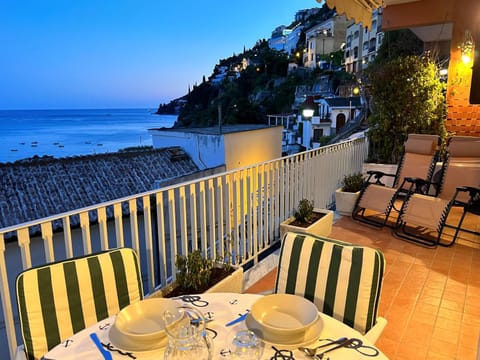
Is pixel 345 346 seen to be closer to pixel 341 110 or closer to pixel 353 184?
pixel 353 184

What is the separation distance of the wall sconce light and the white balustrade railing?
246 centimetres

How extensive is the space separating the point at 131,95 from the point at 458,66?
123ft

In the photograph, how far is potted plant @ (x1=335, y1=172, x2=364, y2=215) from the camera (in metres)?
5.18

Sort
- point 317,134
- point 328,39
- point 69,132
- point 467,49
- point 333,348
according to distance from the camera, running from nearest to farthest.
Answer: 1. point 333,348
2. point 467,49
3. point 317,134
4. point 69,132
5. point 328,39

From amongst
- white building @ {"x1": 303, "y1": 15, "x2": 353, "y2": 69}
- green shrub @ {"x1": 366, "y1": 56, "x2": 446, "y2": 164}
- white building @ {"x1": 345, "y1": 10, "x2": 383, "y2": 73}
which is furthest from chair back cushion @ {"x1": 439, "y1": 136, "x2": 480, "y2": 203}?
white building @ {"x1": 303, "y1": 15, "x2": 353, "y2": 69}

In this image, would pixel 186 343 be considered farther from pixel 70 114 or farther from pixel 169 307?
pixel 70 114

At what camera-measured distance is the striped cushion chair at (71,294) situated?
4.95 ft

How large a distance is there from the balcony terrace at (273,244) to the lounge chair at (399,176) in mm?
285

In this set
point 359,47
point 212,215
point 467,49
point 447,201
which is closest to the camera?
point 212,215

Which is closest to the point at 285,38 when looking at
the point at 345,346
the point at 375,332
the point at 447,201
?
the point at 447,201

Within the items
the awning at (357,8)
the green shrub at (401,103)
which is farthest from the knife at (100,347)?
the green shrub at (401,103)

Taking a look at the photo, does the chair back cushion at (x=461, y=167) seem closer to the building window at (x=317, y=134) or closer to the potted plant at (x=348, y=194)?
the potted plant at (x=348, y=194)

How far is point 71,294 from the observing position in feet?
5.28

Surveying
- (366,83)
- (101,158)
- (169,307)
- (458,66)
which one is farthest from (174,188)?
(101,158)
